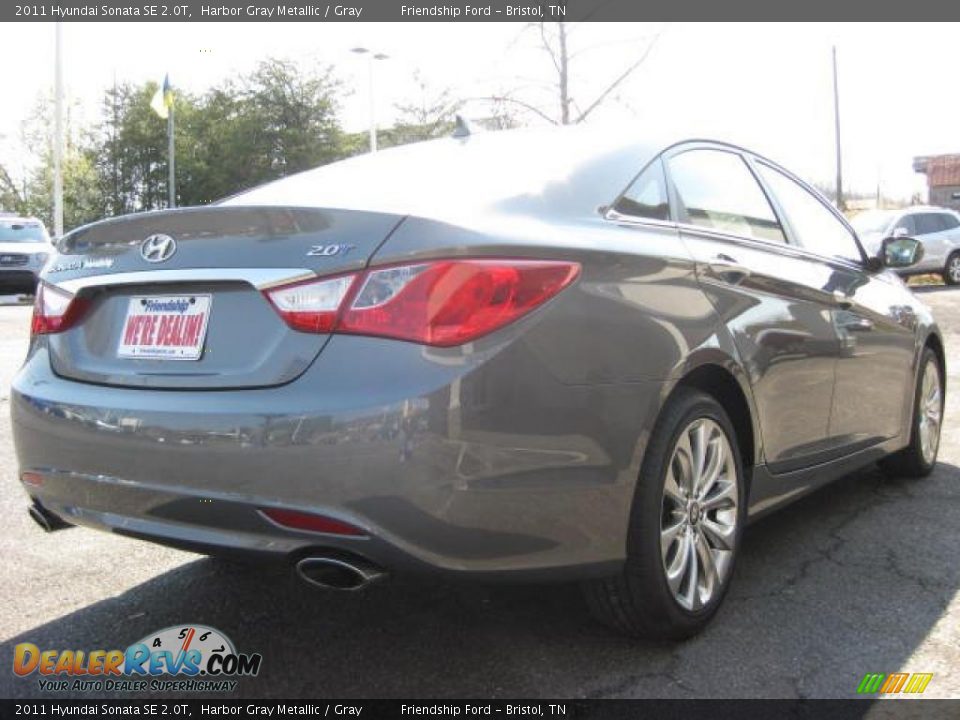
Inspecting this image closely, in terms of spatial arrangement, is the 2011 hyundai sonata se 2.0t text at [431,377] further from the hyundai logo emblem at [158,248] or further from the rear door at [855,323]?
the rear door at [855,323]

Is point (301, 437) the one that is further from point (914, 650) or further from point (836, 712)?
point (914, 650)

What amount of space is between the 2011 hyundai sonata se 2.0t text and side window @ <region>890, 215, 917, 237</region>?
1703 cm

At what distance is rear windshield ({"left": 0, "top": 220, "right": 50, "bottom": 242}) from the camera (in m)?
18.6

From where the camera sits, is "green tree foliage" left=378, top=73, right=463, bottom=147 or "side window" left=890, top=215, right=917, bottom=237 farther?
"green tree foliage" left=378, top=73, right=463, bottom=147

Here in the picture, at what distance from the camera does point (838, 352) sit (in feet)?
11.6

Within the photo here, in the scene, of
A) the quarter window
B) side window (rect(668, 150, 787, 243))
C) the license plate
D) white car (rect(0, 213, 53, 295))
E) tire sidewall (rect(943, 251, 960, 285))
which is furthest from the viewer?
the quarter window

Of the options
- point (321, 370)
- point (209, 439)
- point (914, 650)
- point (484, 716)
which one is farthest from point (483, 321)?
point (914, 650)

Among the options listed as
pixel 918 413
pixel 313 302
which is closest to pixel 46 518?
pixel 313 302

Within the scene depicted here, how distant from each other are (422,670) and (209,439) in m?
0.87

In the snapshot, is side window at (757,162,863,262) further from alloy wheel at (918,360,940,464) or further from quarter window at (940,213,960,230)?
quarter window at (940,213,960,230)

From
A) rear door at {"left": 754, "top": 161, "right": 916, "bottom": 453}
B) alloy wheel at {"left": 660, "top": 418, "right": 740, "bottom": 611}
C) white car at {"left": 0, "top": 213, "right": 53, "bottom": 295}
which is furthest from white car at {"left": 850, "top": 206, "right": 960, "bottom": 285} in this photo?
alloy wheel at {"left": 660, "top": 418, "right": 740, "bottom": 611}

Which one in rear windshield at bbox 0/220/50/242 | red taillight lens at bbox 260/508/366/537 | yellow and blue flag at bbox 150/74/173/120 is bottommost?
red taillight lens at bbox 260/508/366/537

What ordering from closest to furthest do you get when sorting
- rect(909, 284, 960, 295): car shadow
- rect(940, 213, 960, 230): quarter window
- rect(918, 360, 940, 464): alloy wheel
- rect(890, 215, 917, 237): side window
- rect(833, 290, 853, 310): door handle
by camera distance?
rect(833, 290, 853, 310): door handle, rect(918, 360, 940, 464): alloy wheel, rect(890, 215, 917, 237): side window, rect(909, 284, 960, 295): car shadow, rect(940, 213, 960, 230): quarter window

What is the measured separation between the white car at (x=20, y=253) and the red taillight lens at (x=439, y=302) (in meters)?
17.7
